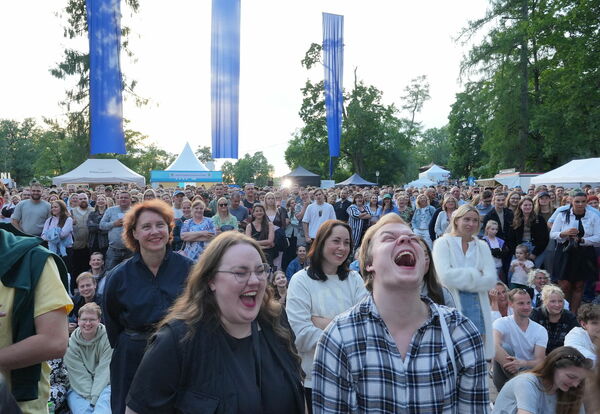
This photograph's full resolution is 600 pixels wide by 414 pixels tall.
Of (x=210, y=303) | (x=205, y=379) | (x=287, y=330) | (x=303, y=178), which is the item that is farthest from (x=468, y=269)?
(x=303, y=178)

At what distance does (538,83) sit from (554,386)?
32.1 m

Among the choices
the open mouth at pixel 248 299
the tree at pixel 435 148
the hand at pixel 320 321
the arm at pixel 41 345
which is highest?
the tree at pixel 435 148

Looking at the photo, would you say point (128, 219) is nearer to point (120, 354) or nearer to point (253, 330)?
point (120, 354)

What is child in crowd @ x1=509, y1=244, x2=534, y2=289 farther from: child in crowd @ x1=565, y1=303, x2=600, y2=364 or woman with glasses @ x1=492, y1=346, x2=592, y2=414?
woman with glasses @ x1=492, y1=346, x2=592, y2=414

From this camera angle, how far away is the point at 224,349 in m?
1.98

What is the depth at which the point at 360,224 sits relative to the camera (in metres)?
10.9

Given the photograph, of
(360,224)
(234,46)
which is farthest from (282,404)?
(234,46)

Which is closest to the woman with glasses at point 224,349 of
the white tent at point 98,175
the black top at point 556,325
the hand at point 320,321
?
the hand at point 320,321

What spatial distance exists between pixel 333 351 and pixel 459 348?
0.47m

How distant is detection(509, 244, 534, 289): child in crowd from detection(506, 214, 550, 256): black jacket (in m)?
0.53

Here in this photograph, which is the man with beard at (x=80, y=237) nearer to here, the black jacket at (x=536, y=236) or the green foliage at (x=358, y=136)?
the black jacket at (x=536, y=236)

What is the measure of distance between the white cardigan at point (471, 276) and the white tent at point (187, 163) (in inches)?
1221

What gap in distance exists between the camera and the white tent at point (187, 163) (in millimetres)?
34438

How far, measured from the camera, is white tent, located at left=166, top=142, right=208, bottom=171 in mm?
34438
